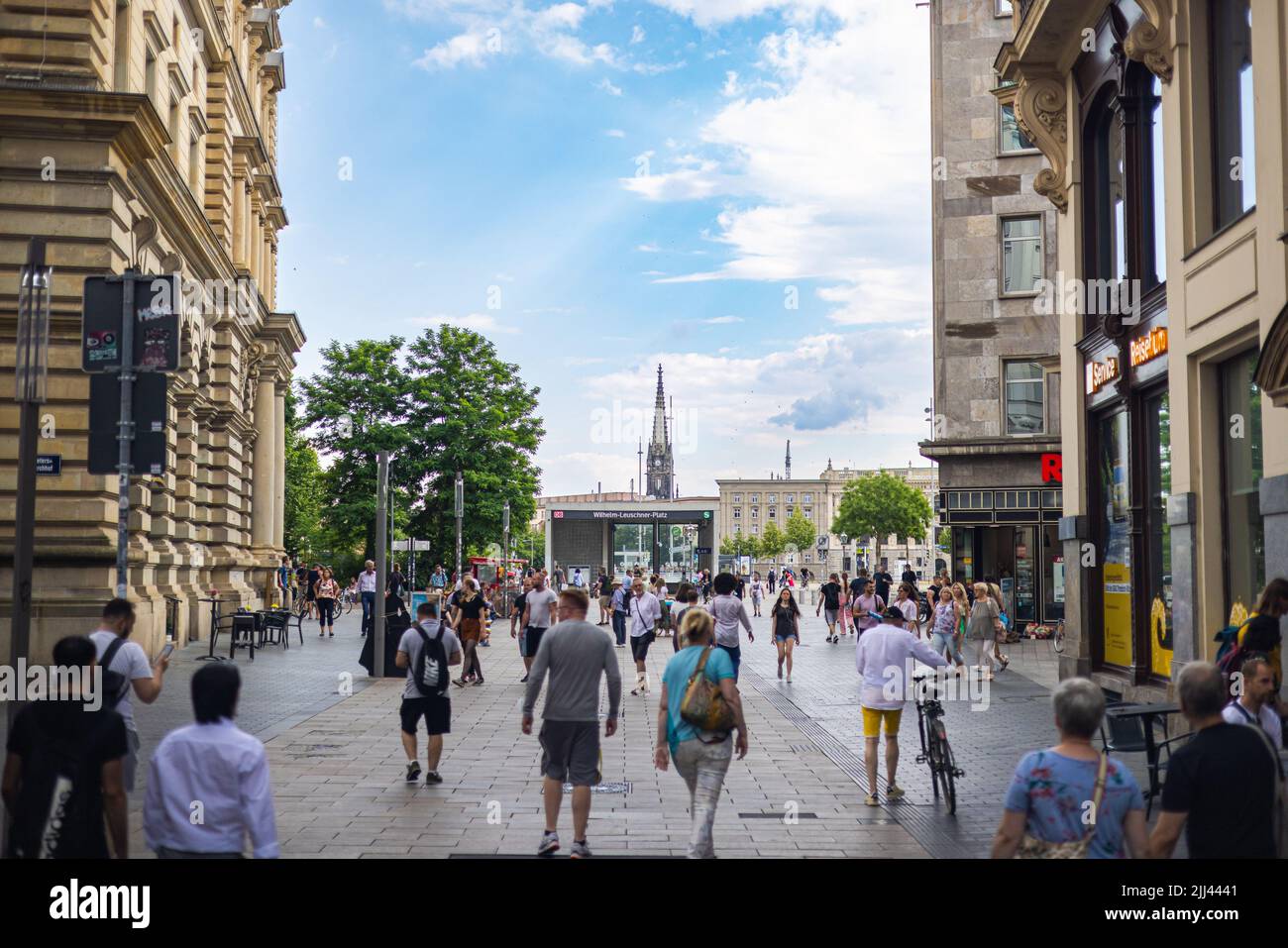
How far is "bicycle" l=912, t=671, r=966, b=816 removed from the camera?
10742 mm

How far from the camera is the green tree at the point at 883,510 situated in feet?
304

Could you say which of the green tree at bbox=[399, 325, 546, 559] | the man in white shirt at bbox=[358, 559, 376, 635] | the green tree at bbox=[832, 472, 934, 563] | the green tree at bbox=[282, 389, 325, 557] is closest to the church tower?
the green tree at bbox=[832, 472, 934, 563]

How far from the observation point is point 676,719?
8.80 metres

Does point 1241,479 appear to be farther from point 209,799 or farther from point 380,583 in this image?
point 380,583

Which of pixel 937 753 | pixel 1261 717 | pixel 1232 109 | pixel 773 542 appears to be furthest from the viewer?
pixel 773 542

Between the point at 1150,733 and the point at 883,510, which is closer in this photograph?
the point at 1150,733

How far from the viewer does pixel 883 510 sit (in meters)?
92.9

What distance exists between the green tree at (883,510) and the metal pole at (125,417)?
85911mm

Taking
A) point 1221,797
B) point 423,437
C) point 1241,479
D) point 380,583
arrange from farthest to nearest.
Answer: point 423,437 < point 380,583 < point 1241,479 < point 1221,797

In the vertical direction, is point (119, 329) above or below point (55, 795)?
above

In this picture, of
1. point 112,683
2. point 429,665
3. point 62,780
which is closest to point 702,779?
point 112,683

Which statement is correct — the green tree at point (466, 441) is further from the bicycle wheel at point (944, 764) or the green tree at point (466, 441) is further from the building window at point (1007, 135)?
the bicycle wheel at point (944, 764)

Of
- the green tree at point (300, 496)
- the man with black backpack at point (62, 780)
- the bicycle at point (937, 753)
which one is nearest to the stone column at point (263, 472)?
the bicycle at point (937, 753)

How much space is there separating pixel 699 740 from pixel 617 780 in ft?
12.8
